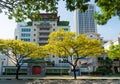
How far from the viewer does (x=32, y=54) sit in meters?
40.9

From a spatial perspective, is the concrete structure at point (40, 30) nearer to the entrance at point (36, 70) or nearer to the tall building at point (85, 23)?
the entrance at point (36, 70)

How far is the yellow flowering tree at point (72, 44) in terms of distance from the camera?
35.0m

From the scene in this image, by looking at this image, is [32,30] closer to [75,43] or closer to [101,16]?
[75,43]

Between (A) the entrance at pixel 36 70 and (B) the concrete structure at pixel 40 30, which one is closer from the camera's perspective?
(A) the entrance at pixel 36 70

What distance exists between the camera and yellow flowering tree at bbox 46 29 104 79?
34969mm

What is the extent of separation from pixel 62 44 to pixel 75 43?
2089mm

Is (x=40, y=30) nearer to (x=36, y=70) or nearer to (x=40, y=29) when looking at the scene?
(x=40, y=29)

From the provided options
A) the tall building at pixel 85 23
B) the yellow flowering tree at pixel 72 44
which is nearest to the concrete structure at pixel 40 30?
the yellow flowering tree at pixel 72 44

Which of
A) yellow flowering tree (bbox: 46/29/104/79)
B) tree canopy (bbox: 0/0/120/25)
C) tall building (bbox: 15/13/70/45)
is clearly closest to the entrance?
yellow flowering tree (bbox: 46/29/104/79)

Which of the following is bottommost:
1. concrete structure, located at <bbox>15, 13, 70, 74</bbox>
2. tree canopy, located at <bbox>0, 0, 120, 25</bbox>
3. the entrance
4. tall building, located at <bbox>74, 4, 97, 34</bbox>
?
the entrance

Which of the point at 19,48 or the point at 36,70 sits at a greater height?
the point at 19,48

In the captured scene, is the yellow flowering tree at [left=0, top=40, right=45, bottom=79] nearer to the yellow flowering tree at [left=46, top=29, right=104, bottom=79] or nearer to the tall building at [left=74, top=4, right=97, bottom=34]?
the yellow flowering tree at [left=46, top=29, right=104, bottom=79]

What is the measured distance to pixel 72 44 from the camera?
→ 34844 millimetres

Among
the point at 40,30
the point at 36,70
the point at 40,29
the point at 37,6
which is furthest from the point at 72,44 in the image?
the point at 40,29
